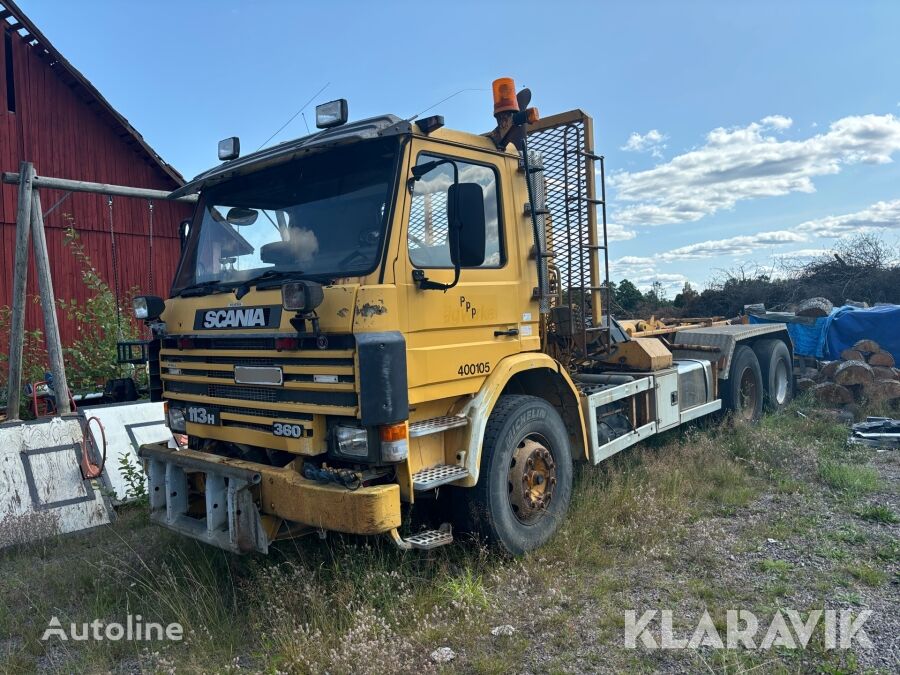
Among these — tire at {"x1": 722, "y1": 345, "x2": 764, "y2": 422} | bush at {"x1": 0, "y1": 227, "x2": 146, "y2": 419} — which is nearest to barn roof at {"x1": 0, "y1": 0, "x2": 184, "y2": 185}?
bush at {"x1": 0, "y1": 227, "x2": 146, "y2": 419}

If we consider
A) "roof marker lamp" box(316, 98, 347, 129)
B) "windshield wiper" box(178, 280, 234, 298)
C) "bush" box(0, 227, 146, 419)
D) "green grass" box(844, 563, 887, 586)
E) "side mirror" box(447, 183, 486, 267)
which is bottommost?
"green grass" box(844, 563, 887, 586)

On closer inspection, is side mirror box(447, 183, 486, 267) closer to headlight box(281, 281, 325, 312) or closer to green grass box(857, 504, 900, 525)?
headlight box(281, 281, 325, 312)

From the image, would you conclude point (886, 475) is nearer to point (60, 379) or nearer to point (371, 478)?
point (371, 478)

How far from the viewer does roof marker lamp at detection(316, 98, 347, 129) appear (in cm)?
394

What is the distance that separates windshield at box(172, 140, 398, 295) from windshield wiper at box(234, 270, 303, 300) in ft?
0.04

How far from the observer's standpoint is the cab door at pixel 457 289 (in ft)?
12.3

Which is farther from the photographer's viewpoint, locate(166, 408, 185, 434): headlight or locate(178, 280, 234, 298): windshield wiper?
locate(166, 408, 185, 434): headlight

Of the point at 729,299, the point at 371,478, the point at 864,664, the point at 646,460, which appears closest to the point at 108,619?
the point at 371,478

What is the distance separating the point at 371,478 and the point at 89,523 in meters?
3.56

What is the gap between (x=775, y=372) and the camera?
351 inches

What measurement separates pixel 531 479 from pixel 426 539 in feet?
3.41

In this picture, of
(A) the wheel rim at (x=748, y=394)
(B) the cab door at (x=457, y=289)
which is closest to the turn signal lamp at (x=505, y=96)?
(B) the cab door at (x=457, y=289)

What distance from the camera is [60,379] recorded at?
659 cm

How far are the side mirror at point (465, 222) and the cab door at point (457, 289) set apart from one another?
180mm
